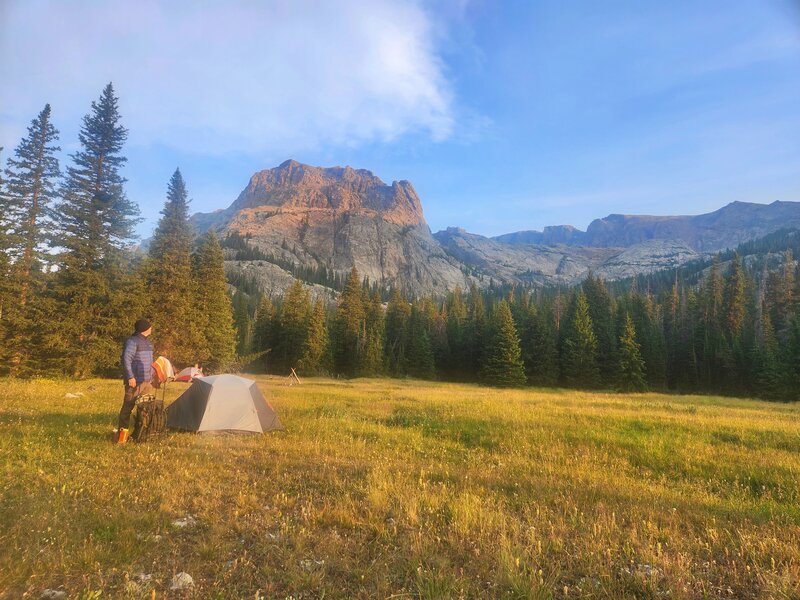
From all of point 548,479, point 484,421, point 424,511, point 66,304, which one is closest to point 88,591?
point 424,511

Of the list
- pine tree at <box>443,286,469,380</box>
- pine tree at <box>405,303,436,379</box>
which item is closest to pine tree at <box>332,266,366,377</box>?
pine tree at <box>405,303,436,379</box>

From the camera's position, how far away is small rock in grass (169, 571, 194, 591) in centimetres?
380

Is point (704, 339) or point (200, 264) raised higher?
point (200, 264)

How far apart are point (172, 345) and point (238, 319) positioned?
50604mm

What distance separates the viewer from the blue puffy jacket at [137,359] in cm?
991

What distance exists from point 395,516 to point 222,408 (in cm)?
819

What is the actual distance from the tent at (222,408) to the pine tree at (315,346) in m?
45.7

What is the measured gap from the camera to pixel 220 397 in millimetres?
11773

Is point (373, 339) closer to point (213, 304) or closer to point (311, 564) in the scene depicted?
point (213, 304)

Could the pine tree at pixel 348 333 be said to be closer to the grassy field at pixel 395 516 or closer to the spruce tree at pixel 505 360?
the spruce tree at pixel 505 360

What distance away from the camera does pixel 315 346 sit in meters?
57.8

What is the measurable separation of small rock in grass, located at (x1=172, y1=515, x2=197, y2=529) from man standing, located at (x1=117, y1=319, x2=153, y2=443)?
18.8ft

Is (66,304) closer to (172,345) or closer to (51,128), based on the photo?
(172,345)

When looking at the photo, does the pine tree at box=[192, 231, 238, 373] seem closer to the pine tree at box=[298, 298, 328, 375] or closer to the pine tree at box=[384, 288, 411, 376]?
the pine tree at box=[298, 298, 328, 375]
